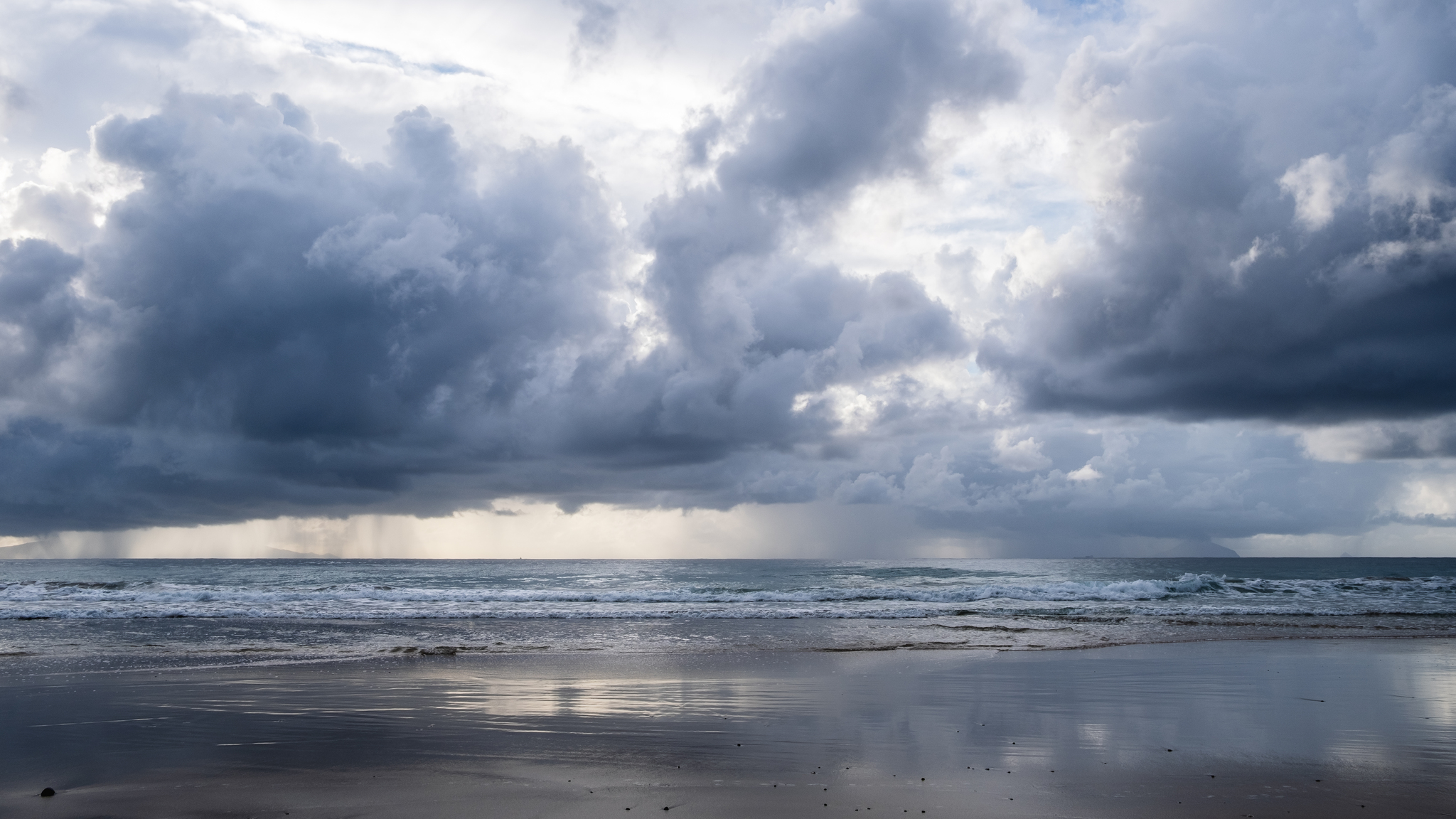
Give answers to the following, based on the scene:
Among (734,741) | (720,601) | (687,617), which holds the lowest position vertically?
(720,601)

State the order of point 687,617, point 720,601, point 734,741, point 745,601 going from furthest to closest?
point 720,601 → point 745,601 → point 687,617 → point 734,741

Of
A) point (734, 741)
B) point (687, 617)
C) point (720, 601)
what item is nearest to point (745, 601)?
point (720, 601)

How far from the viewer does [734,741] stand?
9508 mm

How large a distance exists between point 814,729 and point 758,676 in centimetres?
463

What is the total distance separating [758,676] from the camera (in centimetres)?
1458

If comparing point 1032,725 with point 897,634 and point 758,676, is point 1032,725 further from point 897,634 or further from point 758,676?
point 897,634

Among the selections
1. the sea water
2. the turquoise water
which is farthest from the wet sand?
the turquoise water

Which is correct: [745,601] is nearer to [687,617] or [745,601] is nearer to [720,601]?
[720,601]

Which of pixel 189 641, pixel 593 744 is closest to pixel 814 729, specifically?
pixel 593 744

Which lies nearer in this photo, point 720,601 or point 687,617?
point 687,617

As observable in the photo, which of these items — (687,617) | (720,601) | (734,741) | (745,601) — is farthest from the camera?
(720,601)

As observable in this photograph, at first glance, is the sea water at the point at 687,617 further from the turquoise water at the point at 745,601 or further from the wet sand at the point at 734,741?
the wet sand at the point at 734,741

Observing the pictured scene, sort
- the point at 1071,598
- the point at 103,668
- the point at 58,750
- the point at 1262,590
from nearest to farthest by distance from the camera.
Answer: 1. the point at 58,750
2. the point at 103,668
3. the point at 1071,598
4. the point at 1262,590

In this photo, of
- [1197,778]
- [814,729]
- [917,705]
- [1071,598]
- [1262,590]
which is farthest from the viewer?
[1262,590]
